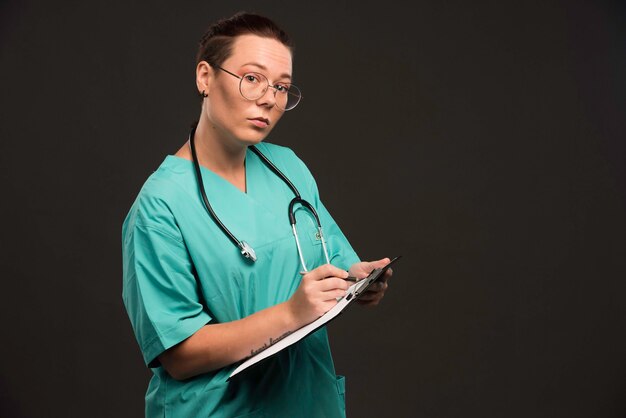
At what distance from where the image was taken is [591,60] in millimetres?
3504

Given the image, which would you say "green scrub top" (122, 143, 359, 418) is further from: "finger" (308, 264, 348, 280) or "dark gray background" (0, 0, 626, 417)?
"dark gray background" (0, 0, 626, 417)

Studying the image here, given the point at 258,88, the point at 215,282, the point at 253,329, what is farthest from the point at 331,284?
the point at 258,88

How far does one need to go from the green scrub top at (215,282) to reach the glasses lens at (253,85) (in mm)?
216

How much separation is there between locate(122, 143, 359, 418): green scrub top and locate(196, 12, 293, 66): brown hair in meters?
0.26

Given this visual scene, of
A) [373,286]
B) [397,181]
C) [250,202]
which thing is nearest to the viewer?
[373,286]

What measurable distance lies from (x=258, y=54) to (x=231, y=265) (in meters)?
0.49

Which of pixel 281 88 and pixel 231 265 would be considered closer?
pixel 231 265

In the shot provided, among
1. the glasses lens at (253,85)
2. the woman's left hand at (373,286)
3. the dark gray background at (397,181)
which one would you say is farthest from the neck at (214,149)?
the dark gray background at (397,181)

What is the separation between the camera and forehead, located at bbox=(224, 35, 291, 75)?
194 cm

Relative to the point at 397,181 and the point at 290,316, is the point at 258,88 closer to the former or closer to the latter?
the point at 290,316

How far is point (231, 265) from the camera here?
6.13 feet

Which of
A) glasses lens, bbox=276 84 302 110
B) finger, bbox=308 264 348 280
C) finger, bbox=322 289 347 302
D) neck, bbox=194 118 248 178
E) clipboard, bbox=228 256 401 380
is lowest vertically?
clipboard, bbox=228 256 401 380

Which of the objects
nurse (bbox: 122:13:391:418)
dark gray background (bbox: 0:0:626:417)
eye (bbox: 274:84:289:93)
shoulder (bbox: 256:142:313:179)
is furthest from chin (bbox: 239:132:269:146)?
dark gray background (bbox: 0:0:626:417)

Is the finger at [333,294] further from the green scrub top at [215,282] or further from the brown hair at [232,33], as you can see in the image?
the brown hair at [232,33]
